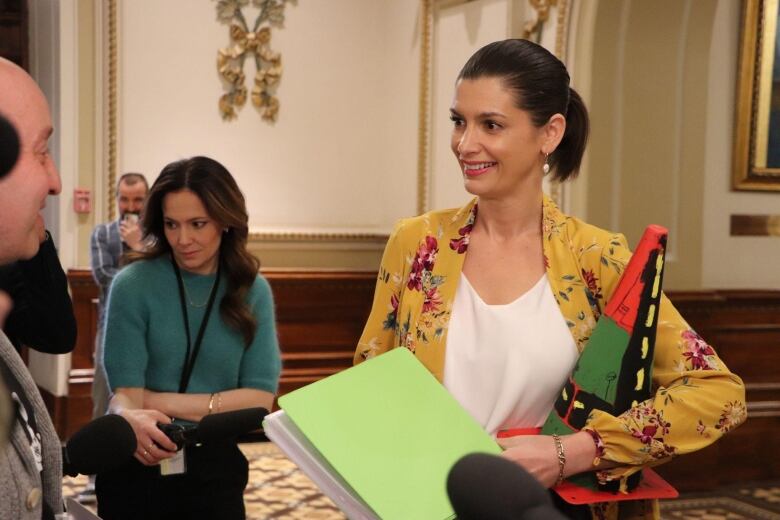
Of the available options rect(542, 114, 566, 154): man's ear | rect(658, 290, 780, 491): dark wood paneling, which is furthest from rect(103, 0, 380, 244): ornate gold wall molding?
rect(542, 114, 566, 154): man's ear

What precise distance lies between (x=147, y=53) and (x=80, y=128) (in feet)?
2.14

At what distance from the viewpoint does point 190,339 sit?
8.05 feet

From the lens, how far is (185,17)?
6.58m

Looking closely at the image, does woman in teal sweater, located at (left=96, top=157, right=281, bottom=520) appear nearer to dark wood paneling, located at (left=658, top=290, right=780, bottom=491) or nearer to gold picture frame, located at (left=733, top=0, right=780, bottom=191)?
dark wood paneling, located at (left=658, top=290, right=780, bottom=491)

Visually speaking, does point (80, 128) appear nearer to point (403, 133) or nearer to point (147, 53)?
point (147, 53)

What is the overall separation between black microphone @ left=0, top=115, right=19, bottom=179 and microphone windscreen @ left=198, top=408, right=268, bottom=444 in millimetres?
1195

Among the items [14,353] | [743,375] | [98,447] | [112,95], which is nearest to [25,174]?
[14,353]

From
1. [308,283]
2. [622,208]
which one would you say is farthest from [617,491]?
[308,283]

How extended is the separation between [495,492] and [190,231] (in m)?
2.00

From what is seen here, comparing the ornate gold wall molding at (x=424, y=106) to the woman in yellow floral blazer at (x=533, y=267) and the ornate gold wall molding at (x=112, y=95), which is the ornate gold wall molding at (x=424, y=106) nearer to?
the ornate gold wall molding at (x=112, y=95)

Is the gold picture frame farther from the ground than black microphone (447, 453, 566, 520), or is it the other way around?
the gold picture frame

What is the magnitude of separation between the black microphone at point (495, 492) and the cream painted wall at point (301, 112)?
612cm

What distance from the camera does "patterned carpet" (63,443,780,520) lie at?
500 centimetres

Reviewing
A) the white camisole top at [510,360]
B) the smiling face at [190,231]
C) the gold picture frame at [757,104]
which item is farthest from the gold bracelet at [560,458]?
the gold picture frame at [757,104]
